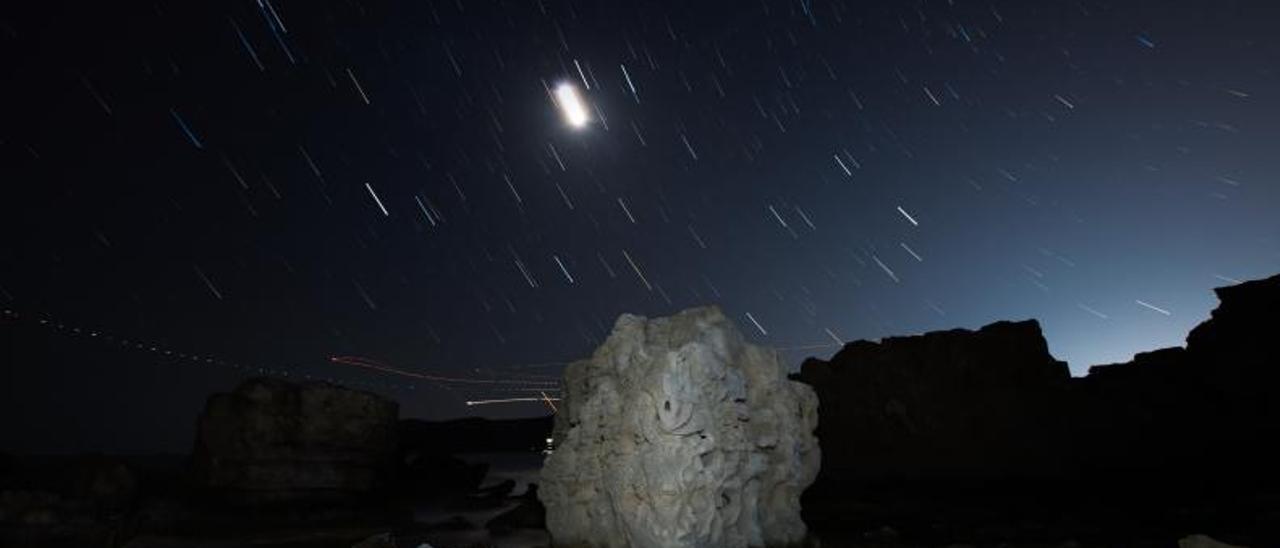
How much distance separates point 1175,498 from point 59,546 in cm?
4363

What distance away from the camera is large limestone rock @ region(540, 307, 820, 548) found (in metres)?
15.0

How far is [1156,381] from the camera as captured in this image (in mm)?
46062

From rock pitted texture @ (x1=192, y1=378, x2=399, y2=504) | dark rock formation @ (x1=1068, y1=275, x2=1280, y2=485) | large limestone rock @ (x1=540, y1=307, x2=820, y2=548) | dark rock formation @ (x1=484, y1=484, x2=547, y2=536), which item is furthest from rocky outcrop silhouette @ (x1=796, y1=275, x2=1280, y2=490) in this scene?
rock pitted texture @ (x1=192, y1=378, x2=399, y2=504)

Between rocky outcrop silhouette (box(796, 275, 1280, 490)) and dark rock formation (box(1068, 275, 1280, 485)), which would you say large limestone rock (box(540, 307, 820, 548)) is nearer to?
rocky outcrop silhouette (box(796, 275, 1280, 490))

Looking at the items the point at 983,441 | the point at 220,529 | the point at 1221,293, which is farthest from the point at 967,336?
the point at 220,529

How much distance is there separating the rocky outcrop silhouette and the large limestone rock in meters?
26.7

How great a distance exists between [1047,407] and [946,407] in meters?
6.86

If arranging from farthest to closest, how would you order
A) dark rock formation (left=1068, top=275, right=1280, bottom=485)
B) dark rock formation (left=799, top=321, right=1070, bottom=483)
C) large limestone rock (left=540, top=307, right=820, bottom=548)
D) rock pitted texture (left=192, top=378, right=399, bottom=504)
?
dark rock formation (left=799, top=321, right=1070, bottom=483) < dark rock formation (left=1068, top=275, right=1280, bottom=485) < rock pitted texture (left=192, top=378, right=399, bottom=504) < large limestone rock (left=540, top=307, right=820, bottom=548)

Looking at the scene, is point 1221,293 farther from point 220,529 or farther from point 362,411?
point 220,529

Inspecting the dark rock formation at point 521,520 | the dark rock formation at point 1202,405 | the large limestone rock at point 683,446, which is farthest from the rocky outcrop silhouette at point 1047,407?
the large limestone rock at point 683,446

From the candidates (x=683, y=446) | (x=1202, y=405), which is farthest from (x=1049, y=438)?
(x=683, y=446)

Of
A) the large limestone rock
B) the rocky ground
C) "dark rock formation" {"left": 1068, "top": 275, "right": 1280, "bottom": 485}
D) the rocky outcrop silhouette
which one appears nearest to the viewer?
the large limestone rock

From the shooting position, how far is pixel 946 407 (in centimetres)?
5294

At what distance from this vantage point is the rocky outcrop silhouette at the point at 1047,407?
39.6m
